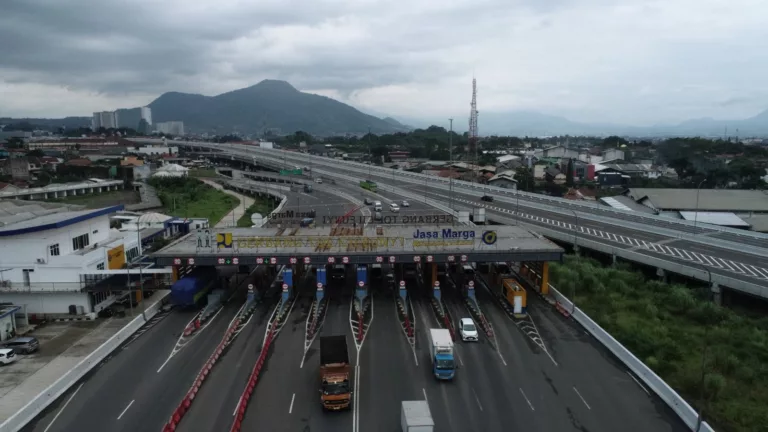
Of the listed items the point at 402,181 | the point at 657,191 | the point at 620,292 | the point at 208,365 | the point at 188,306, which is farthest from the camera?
the point at 402,181

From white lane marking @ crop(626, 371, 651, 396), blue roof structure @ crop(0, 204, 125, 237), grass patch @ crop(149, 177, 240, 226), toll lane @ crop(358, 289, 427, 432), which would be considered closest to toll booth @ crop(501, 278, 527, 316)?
toll lane @ crop(358, 289, 427, 432)

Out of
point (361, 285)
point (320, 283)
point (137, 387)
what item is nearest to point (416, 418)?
point (137, 387)

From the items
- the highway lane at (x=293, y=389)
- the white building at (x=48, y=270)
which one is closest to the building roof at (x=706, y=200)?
the highway lane at (x=293, y=389)

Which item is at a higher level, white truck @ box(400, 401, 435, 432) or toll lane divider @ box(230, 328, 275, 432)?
white truck @ box(400, 401, 435, 432)

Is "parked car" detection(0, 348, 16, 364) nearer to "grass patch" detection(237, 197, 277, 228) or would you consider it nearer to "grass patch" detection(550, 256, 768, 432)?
"grass patch" detection(550, 256, 768, 432)

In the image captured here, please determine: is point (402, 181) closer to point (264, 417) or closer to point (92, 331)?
point (92, 331)

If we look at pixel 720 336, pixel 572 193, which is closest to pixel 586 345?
pixel 720 336

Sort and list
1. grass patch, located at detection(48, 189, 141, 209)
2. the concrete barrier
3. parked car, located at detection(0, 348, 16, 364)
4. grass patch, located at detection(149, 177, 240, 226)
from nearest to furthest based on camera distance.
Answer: the concrete barrier, parked car, located at detection(0, 348, 16, 364), grass patch, located at detection(149, 177, 240, 226), grass patch, located at detection(48, 189, 141, 209)
